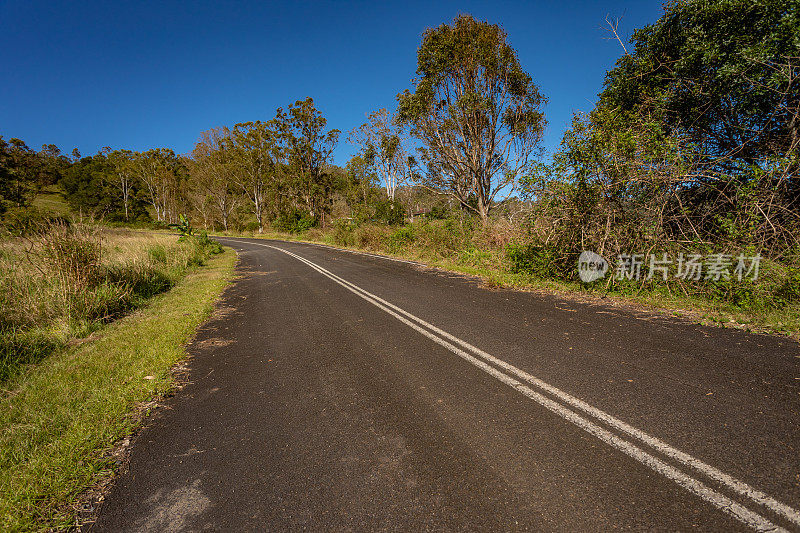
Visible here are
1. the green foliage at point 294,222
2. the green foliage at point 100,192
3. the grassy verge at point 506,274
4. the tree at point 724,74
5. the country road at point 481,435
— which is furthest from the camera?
the green foliage at point 100,192

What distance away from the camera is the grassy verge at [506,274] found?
506 cm

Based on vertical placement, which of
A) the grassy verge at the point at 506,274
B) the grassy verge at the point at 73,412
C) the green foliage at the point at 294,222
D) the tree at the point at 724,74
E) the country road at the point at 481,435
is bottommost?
the grassy verge at the point at 73,412

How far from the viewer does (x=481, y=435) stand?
2646 millimetres

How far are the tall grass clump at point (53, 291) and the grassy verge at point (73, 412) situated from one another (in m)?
0.48

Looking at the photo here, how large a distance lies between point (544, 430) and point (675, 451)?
2.81ft

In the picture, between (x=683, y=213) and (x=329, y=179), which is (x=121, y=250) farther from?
(x=329, y=179)

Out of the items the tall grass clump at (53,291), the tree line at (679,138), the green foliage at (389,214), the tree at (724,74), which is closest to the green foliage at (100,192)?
the tree line at (679,138)

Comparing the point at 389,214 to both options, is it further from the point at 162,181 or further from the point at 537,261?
the point at 162,181

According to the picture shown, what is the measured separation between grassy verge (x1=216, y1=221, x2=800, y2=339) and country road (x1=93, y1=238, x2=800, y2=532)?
0.76 meters

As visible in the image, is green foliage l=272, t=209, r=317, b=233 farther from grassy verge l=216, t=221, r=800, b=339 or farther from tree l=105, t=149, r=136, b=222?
tree l=105, t=149, r=136, b=222

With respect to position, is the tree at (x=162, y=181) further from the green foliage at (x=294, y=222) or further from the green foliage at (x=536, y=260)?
the green foliage at (x=536, y=260)

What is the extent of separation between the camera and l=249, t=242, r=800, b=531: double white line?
5.92 ft

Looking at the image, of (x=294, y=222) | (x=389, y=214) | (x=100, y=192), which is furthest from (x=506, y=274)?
(x=100, y=192)

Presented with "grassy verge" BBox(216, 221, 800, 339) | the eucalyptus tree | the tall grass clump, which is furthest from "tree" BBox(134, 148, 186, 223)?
the tall grass clump
